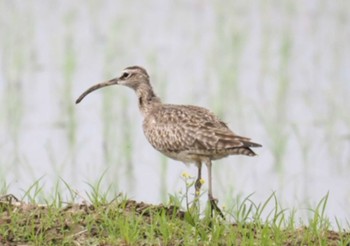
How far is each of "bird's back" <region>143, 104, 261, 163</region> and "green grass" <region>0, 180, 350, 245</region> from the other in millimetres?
523

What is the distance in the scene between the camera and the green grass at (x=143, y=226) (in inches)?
279

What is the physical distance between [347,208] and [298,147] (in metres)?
1.82

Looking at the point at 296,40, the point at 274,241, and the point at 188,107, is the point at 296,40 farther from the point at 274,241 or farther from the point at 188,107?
the point at 274,241

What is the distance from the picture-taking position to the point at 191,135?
8.12 metres

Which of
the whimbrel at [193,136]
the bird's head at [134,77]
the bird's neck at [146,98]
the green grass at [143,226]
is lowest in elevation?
the green grass at [143,226]

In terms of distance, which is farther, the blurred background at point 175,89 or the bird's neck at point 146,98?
the blurred background at point 175,89

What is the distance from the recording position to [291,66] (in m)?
13.1

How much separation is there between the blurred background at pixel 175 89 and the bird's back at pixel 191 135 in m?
0.62

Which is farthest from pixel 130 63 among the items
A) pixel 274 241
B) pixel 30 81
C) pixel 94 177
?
pixel 274 241

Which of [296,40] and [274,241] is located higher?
[296,40]

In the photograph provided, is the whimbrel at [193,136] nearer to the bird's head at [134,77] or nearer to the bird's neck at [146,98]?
the bird's neck at [146,98]

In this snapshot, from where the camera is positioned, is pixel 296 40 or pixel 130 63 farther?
pixel 296 40

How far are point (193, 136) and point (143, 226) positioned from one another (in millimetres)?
1033

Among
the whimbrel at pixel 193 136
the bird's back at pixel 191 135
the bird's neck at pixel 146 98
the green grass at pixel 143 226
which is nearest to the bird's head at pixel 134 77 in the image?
the bird's neck at pixel 146 98
